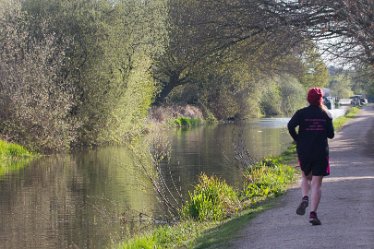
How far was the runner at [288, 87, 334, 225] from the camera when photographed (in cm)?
1098

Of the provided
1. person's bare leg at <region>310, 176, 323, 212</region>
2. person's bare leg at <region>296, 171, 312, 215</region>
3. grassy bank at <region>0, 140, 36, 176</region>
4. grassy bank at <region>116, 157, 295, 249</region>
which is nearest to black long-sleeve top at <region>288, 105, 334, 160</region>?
person's bare leg at <region>310, 176, 323, 212</region>

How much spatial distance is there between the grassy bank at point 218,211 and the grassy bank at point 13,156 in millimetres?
14303

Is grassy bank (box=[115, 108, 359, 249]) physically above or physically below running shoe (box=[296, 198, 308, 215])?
below

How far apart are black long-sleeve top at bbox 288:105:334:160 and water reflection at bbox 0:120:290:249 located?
563 centimetres

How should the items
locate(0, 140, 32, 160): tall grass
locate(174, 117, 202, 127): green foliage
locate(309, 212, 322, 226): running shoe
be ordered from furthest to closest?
locate(174, 117, 202, 127): green foliage < locate(0, 140, 32, 160): tall grass < locate(309, 212, 322, 226): running shoe

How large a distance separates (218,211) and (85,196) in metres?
7.17

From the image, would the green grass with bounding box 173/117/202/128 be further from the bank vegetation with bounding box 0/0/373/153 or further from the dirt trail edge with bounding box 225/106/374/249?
the dirt trail edge with bounding box 225/106/374/249

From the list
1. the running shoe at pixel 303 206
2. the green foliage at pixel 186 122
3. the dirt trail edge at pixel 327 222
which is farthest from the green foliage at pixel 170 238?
the green foliage at pixel 186 122

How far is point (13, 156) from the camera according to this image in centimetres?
3378

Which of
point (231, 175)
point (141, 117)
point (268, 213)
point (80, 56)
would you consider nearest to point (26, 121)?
point (80, 56)

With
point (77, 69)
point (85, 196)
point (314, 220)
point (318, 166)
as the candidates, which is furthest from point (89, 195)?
point (77, 69)

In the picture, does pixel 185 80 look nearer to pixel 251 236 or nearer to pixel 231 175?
pixel 231 175

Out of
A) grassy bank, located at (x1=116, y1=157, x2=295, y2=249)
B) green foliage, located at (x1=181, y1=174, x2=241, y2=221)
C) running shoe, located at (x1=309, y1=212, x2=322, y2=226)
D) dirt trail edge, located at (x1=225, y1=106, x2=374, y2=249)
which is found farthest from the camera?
green foliage, located at (x1=181, y1=174, x2=241, y2=221)

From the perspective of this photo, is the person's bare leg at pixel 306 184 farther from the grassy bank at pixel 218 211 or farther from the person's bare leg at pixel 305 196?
the grassy bank at pixel 218 211
